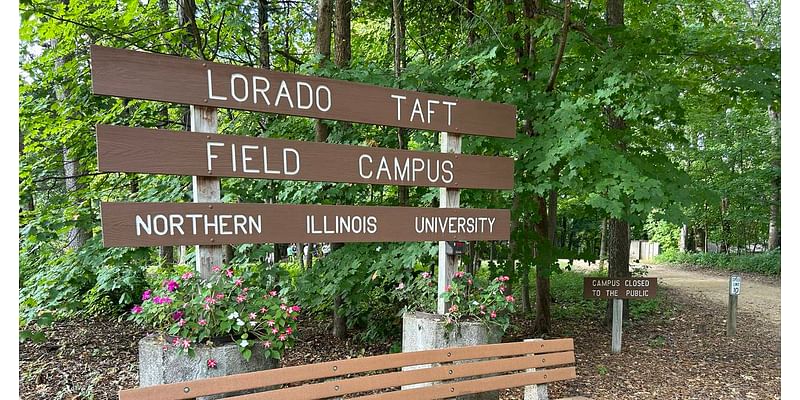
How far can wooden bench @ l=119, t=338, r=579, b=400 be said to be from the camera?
2.46 meters

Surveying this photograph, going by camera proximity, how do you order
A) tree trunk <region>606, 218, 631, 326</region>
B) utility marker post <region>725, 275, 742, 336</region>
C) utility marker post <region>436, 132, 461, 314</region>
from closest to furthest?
utility marker post <region>436, 132, 461, 314</region> < utility marker post <region>725, 275, 742, 336</region> < tree trunk <region>606, 218, 631, 326</region>

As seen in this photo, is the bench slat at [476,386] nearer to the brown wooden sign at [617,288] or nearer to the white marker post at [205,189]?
the white marker post at [205,189]

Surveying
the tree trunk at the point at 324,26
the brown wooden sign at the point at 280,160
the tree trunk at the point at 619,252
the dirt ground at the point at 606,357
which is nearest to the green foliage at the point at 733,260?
the dirt ground at the point at 606,357

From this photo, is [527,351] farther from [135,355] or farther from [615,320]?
[135,355]

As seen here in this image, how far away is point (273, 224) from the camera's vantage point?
10.3 feet

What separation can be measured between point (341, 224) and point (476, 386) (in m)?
1.37

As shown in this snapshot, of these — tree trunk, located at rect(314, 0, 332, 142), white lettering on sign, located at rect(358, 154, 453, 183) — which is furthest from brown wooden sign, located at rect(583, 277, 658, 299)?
tree trunk, located at rect(314, 0, 332, 142)

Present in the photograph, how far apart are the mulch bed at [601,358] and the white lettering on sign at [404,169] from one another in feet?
8.51

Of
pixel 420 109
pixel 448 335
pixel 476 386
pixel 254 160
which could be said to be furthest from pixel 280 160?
pixel 476 386

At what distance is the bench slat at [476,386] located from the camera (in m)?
2.96

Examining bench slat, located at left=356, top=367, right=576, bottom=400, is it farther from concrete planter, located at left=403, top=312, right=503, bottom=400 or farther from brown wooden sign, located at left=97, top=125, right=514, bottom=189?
brown wooden sign, located at left=97, top=125, right=514, bottom=189

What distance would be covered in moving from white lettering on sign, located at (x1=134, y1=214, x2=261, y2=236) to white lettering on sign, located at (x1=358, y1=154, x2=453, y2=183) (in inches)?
33.4

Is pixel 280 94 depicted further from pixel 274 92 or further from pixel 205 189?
pixel 205 189
